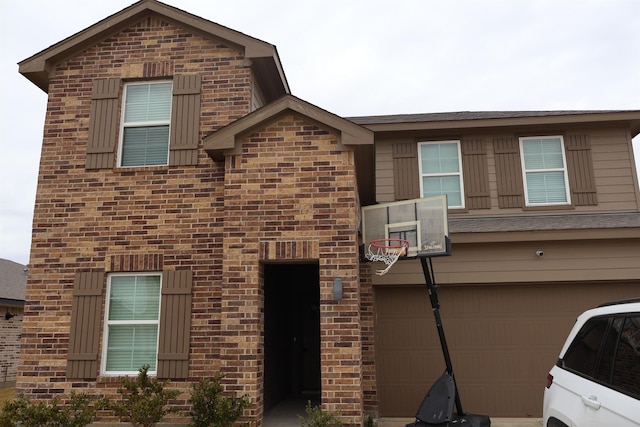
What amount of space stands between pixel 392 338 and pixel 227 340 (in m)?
4.14

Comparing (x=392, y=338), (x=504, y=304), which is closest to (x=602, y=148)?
(x=504, y=304)

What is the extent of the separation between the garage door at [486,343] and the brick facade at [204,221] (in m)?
2.75

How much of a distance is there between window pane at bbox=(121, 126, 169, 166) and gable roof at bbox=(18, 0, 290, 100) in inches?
69.0

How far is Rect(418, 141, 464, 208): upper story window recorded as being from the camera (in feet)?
35.5

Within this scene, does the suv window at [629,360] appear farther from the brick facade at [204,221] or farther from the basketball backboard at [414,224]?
the brick facade at [204,221]

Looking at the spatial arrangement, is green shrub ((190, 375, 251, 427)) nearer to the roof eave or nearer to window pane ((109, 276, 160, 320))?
window pane ((109, 276, 160, 320))

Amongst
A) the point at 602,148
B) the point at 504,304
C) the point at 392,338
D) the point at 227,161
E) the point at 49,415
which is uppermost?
the point at 602,148

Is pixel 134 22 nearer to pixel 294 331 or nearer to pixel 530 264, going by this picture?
pixel 294 331

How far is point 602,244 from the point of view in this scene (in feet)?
31.3

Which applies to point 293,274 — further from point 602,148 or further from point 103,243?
point 602,148

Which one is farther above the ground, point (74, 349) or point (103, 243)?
point (103, 243)

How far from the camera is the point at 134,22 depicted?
28.5ft

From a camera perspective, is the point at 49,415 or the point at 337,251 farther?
the point at 337,251

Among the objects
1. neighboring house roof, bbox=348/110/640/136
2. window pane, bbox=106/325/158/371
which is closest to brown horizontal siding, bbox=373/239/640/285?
neighboring house roof, bbox=348/110/640/136
